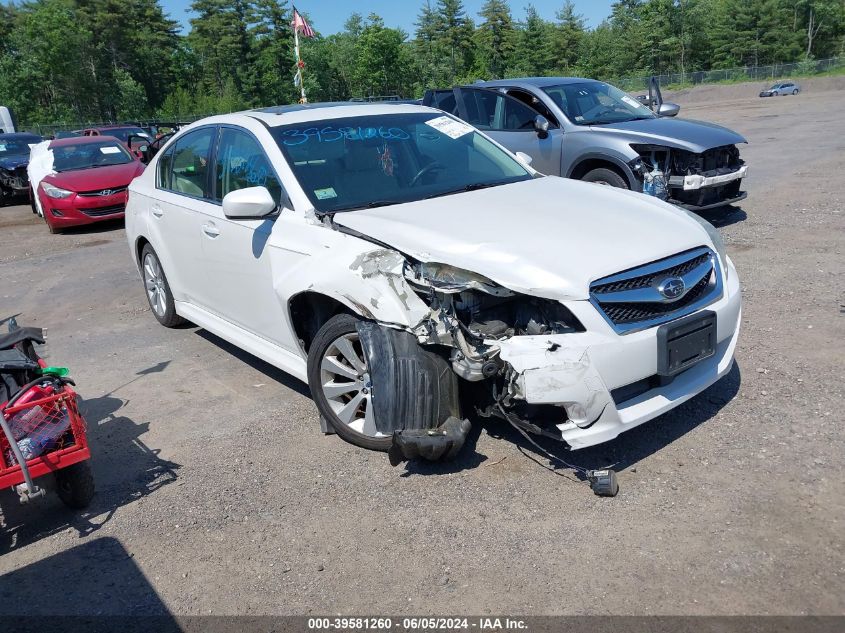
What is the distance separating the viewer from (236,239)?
4621 mm

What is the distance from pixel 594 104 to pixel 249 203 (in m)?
6.58

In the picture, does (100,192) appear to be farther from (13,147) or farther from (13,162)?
(13,147)

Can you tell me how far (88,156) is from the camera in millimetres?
13289

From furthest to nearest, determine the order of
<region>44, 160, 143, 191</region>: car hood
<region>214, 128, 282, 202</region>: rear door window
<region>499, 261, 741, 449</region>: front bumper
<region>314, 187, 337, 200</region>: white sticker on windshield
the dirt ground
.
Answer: <region>44, 160, 143, 191</region>: car hood
<region>214, 128, 282, 202</region>: rear door window
<region>314, 187, 337, 200</region>: white sticker on windshield
<region>499, 261, 741, 449</region>: front bumper
the dirt ground

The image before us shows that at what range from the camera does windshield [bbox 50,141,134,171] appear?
13008 millimetres

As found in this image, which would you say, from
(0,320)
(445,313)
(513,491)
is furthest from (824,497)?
(0,320)

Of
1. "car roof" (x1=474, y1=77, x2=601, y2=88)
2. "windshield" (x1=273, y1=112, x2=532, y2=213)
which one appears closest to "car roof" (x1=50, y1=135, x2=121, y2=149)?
"car roof" (x1=474, y1=77, x2=601, y2=88)

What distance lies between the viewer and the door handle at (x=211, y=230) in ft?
15.9

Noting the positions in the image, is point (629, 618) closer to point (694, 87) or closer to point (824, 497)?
point (824, 497)

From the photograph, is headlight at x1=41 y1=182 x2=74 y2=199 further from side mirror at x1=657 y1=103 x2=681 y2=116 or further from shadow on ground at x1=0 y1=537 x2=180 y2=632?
shadow on ground at x1=0 y1=537 x2=180 y2=632

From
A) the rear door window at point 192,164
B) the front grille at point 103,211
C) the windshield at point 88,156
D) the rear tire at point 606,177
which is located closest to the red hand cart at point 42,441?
the rear door window at point 192,164

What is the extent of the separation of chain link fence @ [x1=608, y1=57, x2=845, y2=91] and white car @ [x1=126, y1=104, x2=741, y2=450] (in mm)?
61060

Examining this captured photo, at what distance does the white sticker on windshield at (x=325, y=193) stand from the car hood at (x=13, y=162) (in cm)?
1575

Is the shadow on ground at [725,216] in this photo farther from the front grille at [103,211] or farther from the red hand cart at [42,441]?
the front grille at [103,211]
